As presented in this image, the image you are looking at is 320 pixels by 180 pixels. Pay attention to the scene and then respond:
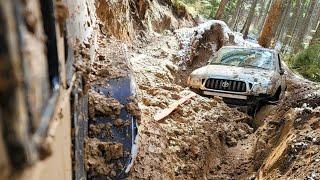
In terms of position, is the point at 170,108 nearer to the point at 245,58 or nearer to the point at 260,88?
the point at 260,88

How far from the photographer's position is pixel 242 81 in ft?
26.6

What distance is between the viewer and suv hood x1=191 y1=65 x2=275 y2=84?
820 cm

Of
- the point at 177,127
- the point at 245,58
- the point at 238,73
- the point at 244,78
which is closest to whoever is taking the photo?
the point at 177,127

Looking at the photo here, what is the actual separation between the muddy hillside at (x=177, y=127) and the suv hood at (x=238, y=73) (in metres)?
0.49

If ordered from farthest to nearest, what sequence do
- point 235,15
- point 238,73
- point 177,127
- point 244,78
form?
point 235,15
point 238,73
point 244,78
point 177,127

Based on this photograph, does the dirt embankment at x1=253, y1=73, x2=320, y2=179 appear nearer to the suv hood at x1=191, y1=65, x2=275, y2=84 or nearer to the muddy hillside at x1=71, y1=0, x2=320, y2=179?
the muddy hillside at x1=71, y1=0, x2=320, y2=179

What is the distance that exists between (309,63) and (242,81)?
1080 cm

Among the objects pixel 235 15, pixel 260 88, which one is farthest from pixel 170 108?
pixel 235 15

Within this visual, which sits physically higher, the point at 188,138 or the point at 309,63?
the point at 188,138

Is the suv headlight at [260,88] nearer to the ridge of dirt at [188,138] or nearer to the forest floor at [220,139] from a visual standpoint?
the forest floor at [220,139]

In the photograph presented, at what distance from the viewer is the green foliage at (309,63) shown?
16.8 metres

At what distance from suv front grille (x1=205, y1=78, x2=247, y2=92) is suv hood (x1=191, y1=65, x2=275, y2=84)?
0.27 ft

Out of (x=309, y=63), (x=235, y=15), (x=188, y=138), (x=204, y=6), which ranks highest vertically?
(x=188, y=138)

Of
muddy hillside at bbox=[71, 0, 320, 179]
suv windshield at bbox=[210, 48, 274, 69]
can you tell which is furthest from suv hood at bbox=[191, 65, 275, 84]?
muddy hillside at bbox=[71, 0, 320, 179]
